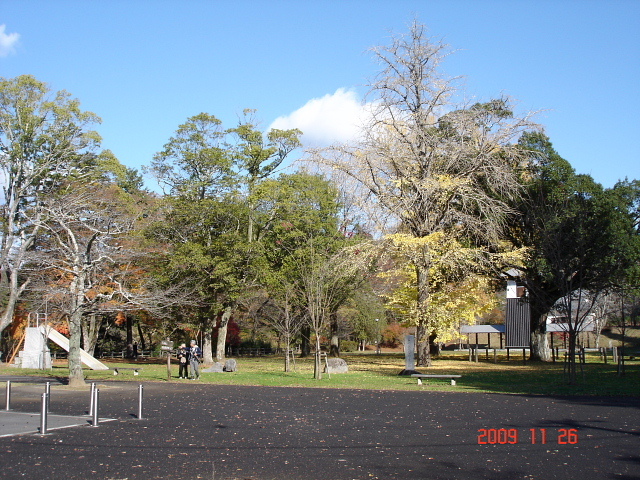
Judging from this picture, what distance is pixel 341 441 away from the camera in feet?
33.6

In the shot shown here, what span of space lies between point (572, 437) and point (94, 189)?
108 ft

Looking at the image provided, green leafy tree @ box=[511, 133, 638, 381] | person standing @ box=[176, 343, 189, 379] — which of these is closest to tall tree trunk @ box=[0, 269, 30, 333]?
person standing @ box=[176, 343, 189, 379]

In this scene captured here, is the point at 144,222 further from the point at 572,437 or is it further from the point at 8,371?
the point at 572,437

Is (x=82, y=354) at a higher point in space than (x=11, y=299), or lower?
lower

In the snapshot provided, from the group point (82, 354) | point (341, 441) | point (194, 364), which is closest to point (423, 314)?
point (194, 364)

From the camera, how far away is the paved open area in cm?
815

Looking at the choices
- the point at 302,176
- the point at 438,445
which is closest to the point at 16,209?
the point at 302,176

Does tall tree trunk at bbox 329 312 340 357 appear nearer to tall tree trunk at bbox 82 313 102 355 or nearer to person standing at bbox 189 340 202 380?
tall tree trunk at bbox 82 313 102 355

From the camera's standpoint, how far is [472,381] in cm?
2264

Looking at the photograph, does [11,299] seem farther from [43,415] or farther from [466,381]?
[43,415]

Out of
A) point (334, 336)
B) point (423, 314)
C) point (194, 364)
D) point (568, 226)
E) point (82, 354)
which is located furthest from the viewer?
point (334, 336)
